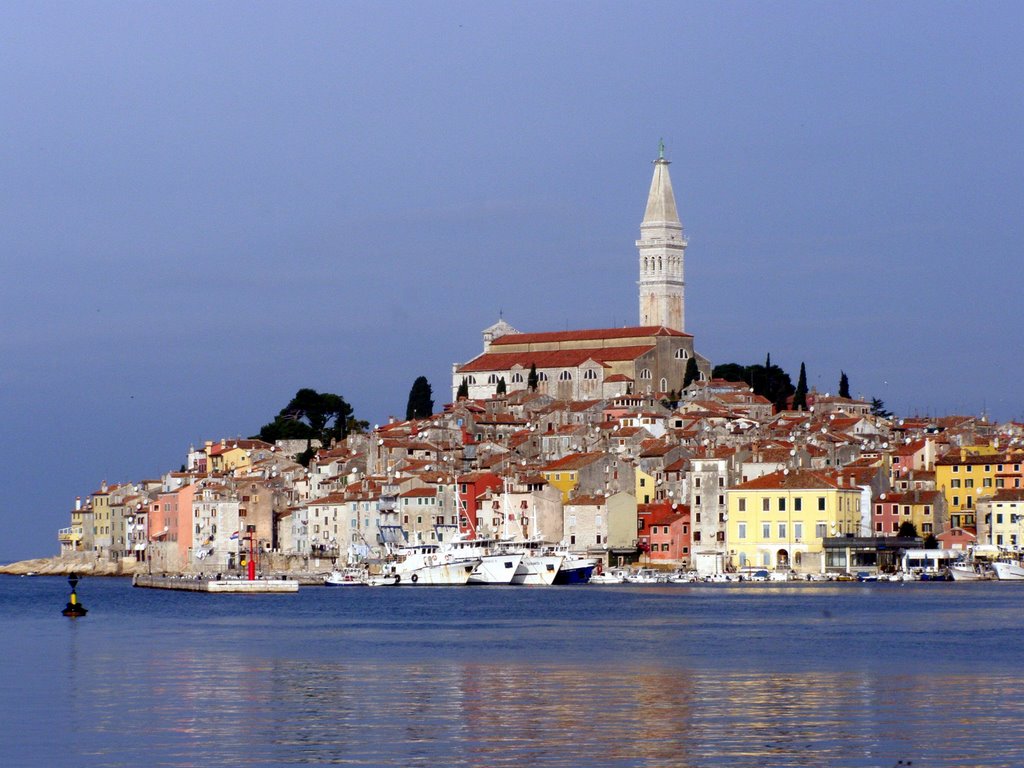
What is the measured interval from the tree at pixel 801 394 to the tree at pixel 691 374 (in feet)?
20.8

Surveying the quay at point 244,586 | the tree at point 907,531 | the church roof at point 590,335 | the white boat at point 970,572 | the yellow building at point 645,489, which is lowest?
the quay at point 244,586

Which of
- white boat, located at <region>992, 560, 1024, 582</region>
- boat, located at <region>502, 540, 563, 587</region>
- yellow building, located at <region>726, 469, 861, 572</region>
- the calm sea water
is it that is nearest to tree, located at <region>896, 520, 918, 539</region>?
yellow building, located at <region>726, 469, 861, 572</region>

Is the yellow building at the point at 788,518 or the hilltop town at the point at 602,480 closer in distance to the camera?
the yellow building at the point at 788,518

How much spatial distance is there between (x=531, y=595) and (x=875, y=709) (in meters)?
45.9

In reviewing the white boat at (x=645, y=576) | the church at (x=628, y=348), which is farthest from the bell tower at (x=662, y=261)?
the white boat at (x=645, y=576)

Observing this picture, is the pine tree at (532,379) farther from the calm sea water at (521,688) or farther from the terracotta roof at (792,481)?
the calm sea water at (521,688)

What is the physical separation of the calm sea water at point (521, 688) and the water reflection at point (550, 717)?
61 millimetres

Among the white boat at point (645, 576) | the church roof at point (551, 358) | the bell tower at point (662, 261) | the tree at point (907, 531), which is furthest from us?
the bell tower at point (662, 261)

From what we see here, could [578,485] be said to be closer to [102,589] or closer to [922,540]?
[922,540]

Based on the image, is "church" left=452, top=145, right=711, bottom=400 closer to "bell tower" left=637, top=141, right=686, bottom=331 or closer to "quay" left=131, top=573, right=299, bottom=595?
"bell tower" left=637, top=141, right=686, bottom=331

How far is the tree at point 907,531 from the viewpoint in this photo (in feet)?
288

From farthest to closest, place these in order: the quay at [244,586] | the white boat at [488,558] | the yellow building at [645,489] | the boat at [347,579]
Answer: the yellow building at [645,489], the boat at [347,579], the white boat at [488,558], the quay at [244,586]

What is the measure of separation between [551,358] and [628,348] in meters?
5.49

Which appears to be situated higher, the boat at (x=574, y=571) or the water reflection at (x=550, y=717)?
the boat at (x=574, y=571)
